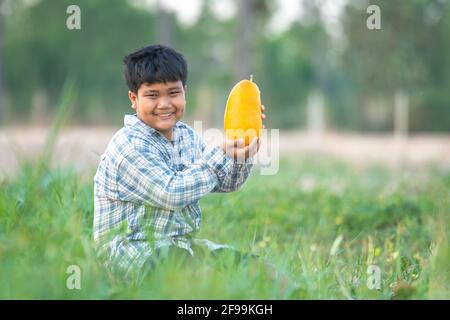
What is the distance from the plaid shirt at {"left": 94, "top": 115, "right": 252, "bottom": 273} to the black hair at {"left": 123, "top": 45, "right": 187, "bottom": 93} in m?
0.17

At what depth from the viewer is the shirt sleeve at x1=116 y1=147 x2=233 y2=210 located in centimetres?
246

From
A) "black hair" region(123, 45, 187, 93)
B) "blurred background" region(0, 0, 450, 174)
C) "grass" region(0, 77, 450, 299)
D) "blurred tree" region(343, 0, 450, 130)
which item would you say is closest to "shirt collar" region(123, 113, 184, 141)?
"black hair" region(123, 45, 187, 93)

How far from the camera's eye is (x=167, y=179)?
8.13 ft

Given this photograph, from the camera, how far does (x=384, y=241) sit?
3.99 meters

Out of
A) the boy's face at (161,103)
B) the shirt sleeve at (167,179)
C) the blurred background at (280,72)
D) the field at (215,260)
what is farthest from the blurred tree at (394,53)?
the shirt sleeve at (167,179)

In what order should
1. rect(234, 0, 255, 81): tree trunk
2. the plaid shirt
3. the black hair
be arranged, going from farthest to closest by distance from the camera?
rect(234, 0, 255, 81): tree trunk < the black hair < the plaid shirt

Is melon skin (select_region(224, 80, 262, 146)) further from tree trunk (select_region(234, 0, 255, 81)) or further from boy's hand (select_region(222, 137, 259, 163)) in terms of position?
tree trunk (select_region(234, 0, 255, 81))

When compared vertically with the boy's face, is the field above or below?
below

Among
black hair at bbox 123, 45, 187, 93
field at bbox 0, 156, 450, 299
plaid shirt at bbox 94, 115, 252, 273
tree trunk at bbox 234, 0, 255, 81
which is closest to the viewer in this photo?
field at bbox 0, 156, 450, 299

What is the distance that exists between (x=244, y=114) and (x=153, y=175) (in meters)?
0.43

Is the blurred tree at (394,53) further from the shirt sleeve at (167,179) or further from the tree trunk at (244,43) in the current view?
the shirt sleeve at (167,179)

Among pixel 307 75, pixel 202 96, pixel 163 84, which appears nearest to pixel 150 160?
pixel 163 84

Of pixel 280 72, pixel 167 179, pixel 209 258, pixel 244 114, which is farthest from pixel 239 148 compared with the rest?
pixel 280 72
